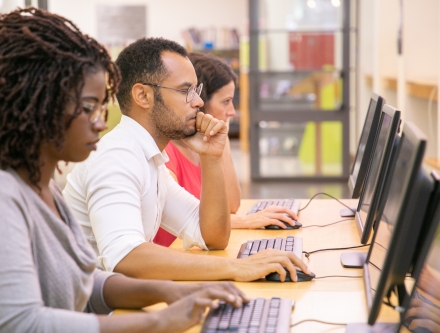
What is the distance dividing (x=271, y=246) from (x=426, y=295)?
472mm

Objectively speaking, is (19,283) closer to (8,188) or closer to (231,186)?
(8,188)

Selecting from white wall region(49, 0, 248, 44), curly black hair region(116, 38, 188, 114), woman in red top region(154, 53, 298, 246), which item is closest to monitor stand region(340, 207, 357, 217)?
woman in red top region(154, 53, 298, 246)

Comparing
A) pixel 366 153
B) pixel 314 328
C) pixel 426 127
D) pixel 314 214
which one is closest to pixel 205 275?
pixel 314 328

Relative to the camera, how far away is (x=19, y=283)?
3.41 feet

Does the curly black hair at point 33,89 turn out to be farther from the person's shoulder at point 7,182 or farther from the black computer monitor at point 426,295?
the black computer monitor at point 426,295

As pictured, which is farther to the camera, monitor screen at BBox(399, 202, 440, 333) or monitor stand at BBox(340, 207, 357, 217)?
monitor stand at BBox(340, 207, 357, 217)

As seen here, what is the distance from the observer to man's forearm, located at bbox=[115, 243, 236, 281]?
1.58 metres

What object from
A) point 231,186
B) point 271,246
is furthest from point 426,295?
point 231,186

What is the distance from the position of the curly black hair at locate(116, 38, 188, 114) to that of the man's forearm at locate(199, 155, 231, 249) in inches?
Result: 12.2

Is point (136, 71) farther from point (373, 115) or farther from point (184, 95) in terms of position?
point (373, 115)

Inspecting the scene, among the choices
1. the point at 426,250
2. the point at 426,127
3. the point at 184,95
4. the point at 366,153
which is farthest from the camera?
the point at 426,127

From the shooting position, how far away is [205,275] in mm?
1592

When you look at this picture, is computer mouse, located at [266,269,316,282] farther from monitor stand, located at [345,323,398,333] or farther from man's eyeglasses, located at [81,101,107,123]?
man's eyeglasses, located at [81,101,107,123]

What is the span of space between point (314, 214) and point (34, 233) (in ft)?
5.17
